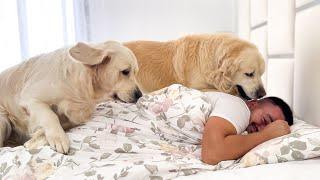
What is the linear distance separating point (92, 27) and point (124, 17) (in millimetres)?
366

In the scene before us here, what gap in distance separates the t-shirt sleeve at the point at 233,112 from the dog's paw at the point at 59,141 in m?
0.54

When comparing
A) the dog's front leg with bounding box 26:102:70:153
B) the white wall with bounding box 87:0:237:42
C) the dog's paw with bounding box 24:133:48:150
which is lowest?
the dog's paw with bounding box 24:133:48:150

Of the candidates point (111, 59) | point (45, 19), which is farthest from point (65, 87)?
point (45, 19)

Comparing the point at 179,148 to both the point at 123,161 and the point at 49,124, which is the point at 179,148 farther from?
the point at 49,124

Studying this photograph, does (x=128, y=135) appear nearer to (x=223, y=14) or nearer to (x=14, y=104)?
(x=14, y=104)

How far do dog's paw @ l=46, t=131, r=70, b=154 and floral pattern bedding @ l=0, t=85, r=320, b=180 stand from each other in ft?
0.07

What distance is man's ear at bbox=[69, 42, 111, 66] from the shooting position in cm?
149

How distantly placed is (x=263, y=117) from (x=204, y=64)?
2.04 feet

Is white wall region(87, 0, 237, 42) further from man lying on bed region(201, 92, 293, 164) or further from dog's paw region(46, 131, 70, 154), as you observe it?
dog's paw region(46, 131, 70, 154)

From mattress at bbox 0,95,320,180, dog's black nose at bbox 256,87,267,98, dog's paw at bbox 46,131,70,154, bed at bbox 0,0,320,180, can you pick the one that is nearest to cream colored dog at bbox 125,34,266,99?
dog's black nose at bbox 256,87,267,98

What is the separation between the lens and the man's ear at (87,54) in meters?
1.49

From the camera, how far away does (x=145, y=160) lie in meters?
1.15

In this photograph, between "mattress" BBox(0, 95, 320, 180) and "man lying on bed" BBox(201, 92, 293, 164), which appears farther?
"man lying on bed" BBox(201, 92, 293, 164)

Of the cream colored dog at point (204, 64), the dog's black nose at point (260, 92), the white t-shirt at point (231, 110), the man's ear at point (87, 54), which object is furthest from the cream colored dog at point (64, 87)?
the dog's black nose at point (260, 92)
